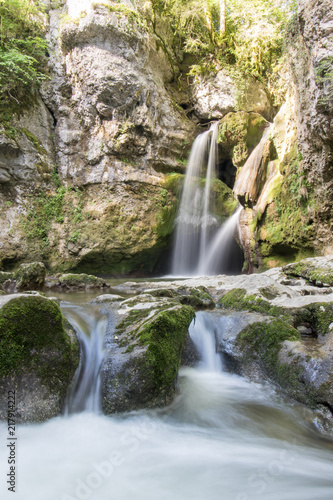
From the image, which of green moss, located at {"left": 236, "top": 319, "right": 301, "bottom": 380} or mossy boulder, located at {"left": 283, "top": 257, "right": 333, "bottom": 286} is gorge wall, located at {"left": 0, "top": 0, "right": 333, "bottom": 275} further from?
green moss, located at {"left": 236, "top": 319, "right": 301, "bottom": 380}

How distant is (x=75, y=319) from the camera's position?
4.02 metres

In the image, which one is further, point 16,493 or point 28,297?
point 28,297

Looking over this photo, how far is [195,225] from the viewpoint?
13.3m

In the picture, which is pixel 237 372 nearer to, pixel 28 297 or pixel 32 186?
pixel 28 297

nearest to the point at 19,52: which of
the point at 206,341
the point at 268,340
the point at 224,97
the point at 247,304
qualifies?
the point at 224,97

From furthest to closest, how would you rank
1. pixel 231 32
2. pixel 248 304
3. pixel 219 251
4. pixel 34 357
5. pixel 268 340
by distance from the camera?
pixel 231 32, pixel 219 251, pixel 248 304, pixel 268 340, pixel 34 357

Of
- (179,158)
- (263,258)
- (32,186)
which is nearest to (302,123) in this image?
(263,258)

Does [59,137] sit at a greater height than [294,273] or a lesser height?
greater

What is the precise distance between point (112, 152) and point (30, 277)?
678 centimetres

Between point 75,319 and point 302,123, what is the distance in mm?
7926

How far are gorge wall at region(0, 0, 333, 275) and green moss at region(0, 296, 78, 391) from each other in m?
8.21

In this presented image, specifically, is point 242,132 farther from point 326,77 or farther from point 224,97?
point 326,77

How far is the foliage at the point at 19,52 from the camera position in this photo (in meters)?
11.1

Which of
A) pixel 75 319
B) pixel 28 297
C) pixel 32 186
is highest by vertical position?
pixel 32 186
